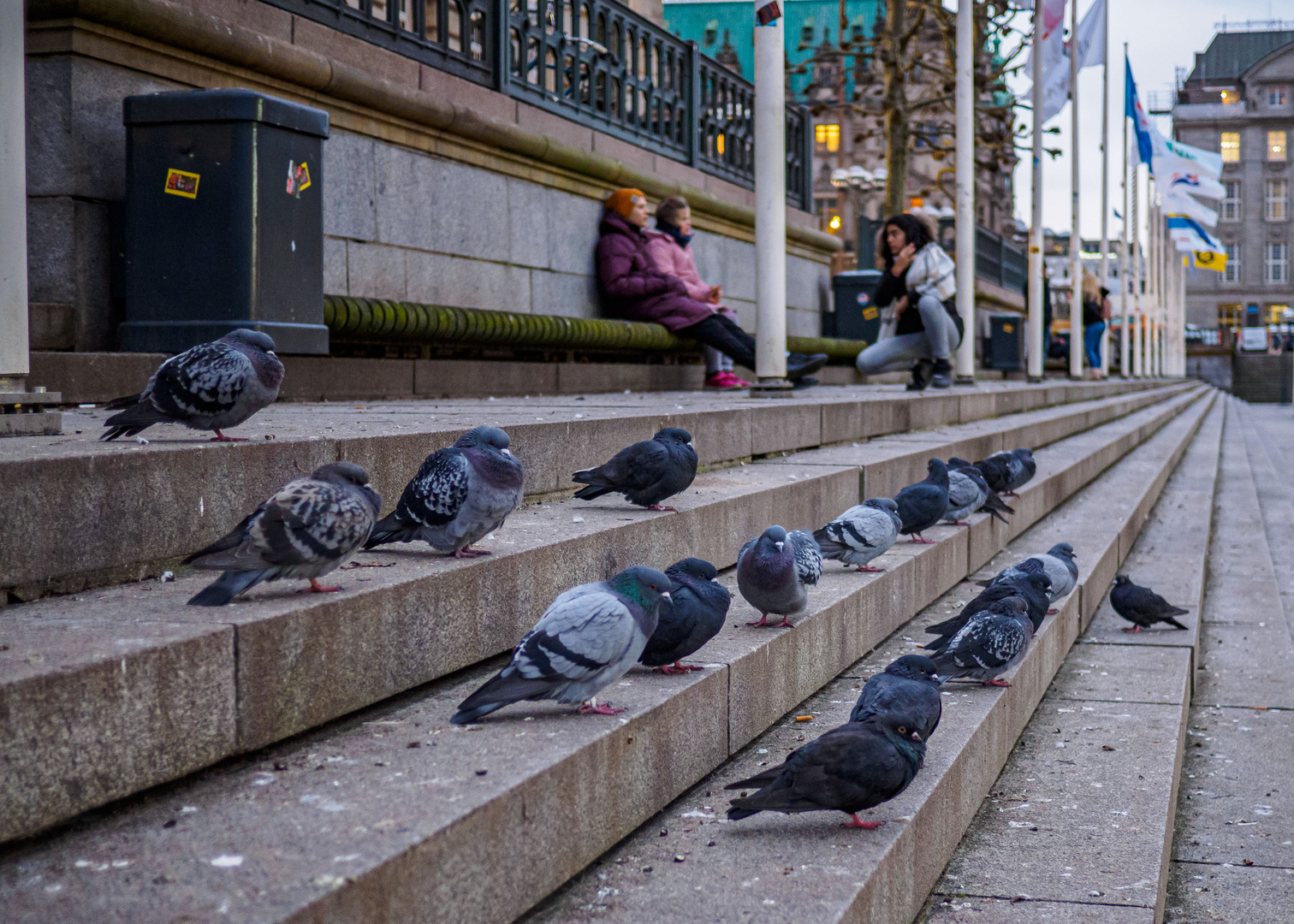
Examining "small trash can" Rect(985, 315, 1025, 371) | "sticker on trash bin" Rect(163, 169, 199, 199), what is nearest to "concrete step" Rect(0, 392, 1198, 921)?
"sticker on trash bin" Rect(163, 169, 199, 199)

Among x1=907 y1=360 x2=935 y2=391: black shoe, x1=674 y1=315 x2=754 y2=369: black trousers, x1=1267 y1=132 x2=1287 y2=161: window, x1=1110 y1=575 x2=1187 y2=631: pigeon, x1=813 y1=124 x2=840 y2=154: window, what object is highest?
x1=1267 y1=132 x2=1287 y2=161: window

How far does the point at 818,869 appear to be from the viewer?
2.60m

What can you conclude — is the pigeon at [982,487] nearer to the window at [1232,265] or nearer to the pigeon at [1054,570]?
the pigeon at [1054,570]

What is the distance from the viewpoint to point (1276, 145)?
308 ft

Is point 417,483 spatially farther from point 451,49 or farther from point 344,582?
point 451,49

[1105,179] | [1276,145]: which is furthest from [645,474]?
Answer: [1276,145]

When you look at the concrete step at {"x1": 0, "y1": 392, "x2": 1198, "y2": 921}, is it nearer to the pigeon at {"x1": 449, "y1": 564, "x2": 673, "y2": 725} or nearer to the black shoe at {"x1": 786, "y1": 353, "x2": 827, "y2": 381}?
the pigeon at {"x1": 449, "y1": 564, "x2": 673, "y2": 725}

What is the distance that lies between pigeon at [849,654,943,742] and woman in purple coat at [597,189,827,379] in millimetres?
7713

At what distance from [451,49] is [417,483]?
271 inches

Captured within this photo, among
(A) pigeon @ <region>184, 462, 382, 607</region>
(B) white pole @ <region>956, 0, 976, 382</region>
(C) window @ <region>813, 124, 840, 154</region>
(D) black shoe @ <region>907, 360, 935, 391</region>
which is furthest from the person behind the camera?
(C) window @ <region>813, 124, 840, 154</region>

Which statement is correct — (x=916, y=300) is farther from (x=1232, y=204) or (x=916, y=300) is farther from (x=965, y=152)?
(x=1232, y=204)

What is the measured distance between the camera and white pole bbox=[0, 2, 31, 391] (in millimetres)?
3527

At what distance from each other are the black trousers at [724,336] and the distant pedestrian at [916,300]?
1.18m

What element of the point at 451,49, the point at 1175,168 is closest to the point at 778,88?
the point at 451,49
